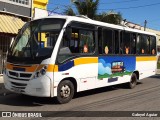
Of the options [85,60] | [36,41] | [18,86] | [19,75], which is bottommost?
[18,86]

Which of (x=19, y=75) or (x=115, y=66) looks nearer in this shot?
(x=19, y=75)

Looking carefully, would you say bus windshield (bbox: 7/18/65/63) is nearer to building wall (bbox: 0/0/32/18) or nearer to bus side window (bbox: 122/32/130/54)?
bus side window (bbox: 122/32/130/54)

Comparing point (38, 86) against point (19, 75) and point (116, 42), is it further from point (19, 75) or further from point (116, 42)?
point (116, 42)

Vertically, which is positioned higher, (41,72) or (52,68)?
(52,68)

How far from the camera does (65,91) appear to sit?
9.44 m

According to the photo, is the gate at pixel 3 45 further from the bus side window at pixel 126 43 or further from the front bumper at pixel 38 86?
the front bumper at pixel 38 86

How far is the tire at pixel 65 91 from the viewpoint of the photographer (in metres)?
9.25

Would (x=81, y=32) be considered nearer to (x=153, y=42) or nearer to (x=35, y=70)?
(x=35, y=70)

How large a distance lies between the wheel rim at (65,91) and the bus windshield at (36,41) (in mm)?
1165

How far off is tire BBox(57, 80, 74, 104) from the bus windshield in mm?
1055

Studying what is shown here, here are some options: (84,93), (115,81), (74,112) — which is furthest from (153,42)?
(74,112)

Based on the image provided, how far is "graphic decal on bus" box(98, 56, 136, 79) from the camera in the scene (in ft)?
36.8

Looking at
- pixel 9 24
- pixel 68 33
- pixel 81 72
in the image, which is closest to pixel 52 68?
pixel 68 33

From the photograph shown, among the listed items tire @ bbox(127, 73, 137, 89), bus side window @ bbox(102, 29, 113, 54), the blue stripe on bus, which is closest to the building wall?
bus side window @ bbox(102, 29, 113, 54)
